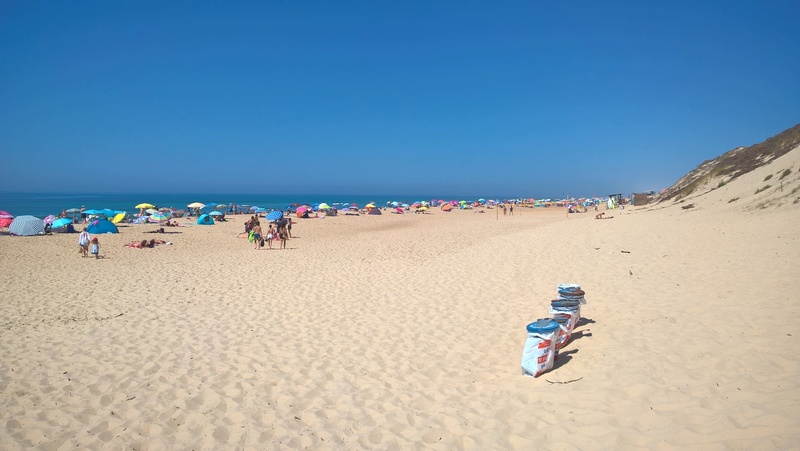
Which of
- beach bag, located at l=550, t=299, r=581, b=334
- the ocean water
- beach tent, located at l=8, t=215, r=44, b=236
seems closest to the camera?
beach bag, located at l=550, t=299, r=581, b=334

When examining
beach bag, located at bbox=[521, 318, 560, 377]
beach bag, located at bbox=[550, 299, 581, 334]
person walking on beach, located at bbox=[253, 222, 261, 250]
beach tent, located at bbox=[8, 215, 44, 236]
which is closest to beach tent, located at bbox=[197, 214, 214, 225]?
beach tent, located at bbox=[8, 215, 44, 236]

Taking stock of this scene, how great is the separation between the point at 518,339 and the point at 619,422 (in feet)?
9.31

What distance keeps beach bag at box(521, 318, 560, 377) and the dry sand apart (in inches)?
8.0

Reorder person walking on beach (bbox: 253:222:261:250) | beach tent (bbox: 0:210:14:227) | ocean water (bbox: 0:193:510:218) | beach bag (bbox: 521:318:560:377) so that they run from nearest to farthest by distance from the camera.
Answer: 1. beach bag (bbox: 521:318:560:377)
2. person walking on beach (bbox: 253:222:261:250)
3. beach tent (bbox: 0:210:14:227)
4. ocean water (bbox: 0:193:510:218)

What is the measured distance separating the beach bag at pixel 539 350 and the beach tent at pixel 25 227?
98.5ft

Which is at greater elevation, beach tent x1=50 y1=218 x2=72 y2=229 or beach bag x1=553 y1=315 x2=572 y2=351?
beach bag x1=553 y1=315 x2=572 y2=351

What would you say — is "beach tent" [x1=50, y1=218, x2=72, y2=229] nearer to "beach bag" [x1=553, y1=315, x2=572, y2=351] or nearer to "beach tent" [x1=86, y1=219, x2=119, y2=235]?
"beach tent" [x1=86, y1=219, x2=119, y2=235]

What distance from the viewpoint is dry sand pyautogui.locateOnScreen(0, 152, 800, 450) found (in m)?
4.09

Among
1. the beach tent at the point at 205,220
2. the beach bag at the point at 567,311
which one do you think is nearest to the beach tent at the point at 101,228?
the beach tent at the point at 205,220

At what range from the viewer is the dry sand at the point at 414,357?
13.4 ft

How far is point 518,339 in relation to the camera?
6730 mm

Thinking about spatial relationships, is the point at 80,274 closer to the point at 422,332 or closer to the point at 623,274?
the point at 422,332

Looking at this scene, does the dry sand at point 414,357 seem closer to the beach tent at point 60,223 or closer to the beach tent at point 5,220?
the beach tent at point 60,223

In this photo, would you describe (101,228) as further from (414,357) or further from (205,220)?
(414,357)
